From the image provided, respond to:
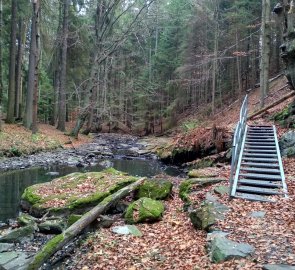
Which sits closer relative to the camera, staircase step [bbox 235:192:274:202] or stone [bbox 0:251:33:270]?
stone [bbox 0:251:33:270]

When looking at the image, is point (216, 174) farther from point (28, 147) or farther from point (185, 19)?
point (185, 19)

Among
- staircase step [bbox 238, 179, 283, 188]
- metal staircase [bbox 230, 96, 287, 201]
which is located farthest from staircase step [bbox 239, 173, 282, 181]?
staircase step [bbox 238, 179, 283, 188]

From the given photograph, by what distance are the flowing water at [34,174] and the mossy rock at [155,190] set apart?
3328mm

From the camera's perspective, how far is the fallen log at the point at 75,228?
5758 mm

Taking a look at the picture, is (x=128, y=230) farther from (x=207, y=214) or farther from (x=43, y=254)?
(x=43, y=254)

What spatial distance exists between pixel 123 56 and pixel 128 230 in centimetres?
2757

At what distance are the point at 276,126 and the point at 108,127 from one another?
2968 centimetres

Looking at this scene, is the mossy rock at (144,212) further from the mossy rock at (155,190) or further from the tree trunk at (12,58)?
the tree trunk at (12,58)

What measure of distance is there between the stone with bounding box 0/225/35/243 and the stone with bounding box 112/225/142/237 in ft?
6.00

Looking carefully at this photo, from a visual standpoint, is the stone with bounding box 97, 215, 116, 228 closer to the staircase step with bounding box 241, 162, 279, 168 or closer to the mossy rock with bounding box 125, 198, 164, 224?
the mossy rock with bounding box 125, 198, 164, 224

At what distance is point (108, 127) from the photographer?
41750mm

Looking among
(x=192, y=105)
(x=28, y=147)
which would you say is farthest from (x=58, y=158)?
(x=192, y=105)

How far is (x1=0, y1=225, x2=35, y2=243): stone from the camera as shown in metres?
6.93

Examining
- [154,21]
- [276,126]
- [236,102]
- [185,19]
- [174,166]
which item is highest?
[185,19]
